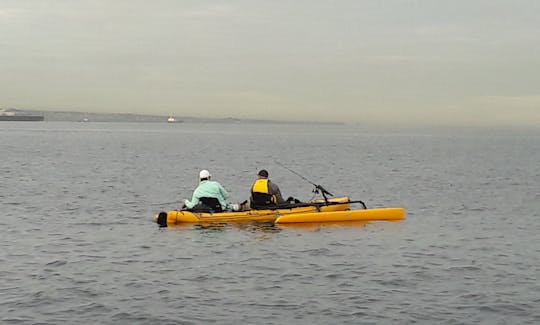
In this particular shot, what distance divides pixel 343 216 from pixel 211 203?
15.6 feet

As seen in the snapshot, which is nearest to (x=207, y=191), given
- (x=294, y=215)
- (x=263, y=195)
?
(x=263, y=195)

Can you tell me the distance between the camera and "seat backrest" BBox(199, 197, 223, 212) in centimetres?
2466

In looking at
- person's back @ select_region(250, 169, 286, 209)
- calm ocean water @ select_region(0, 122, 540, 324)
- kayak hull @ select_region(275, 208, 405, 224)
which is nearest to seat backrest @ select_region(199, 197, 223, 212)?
calm ocean water @ select_region(0, 122, 540, 324)

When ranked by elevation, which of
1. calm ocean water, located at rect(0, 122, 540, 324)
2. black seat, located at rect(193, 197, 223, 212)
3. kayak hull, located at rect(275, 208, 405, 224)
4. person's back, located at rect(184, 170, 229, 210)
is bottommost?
calm ocean water, located at rect(0, 122, 540, 324)

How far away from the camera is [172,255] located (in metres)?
20.0

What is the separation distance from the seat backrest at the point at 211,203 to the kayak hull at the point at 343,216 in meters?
2.11

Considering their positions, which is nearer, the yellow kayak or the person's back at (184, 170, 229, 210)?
the yellow kayak

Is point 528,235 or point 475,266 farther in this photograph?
point 528,235

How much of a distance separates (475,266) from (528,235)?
20.9 ft

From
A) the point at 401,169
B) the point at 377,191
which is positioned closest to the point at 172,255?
the point at 377,191

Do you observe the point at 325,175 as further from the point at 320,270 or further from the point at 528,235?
the point at 320,270

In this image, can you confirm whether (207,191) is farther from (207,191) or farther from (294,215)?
(294,215)

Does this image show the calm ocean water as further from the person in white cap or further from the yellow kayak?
the person in white cap

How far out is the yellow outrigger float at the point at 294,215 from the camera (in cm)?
2434
